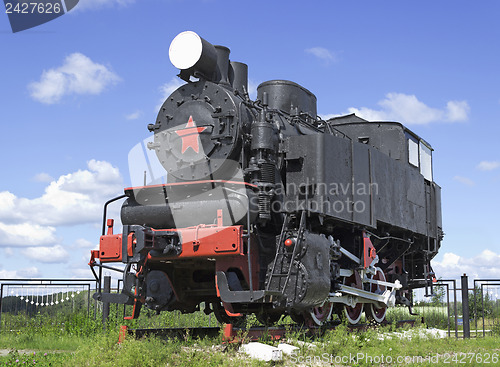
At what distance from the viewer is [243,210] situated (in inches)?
289

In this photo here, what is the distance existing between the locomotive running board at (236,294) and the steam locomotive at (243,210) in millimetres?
14

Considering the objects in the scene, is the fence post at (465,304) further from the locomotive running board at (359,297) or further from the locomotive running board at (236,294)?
the locomotive running board at (236,294)

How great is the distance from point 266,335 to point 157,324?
A: 4812 mm

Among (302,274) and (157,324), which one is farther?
(157,324)

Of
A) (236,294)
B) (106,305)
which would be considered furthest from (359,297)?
(106,305)

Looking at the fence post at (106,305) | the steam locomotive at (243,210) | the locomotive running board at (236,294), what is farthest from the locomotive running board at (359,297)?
the fence post at (106,305)

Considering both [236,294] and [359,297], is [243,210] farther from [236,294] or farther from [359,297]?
[359,297]

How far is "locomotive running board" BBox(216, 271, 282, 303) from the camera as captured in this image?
6.86 m

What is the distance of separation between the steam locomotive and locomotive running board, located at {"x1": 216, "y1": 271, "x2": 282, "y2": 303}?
1 cm

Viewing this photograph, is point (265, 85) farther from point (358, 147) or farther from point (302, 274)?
point (302, 274)

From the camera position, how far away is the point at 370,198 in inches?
365

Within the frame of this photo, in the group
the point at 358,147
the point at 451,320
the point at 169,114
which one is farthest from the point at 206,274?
the point at 451,320

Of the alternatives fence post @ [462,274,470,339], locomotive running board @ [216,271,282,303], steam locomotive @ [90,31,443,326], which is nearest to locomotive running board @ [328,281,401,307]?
steam locomotive @ [90,31,443,326]

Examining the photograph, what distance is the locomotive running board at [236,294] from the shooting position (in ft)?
22.5
